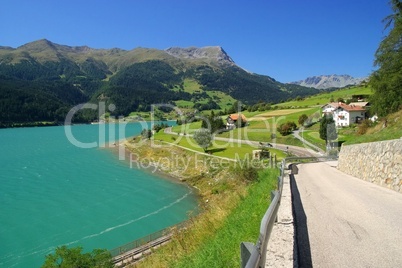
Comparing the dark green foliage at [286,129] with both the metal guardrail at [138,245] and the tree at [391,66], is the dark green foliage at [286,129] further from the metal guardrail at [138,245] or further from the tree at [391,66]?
the metal guardrail at [138,245]

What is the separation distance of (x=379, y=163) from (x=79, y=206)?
135 ft

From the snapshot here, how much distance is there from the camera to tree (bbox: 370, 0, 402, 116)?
102 ft

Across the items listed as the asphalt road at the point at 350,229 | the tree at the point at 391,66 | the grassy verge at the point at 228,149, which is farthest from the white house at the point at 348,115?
the asphalt road at the point at 350,229

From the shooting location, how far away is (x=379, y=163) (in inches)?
649

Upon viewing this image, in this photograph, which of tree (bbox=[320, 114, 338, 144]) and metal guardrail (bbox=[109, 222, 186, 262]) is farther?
tree (bbox=[320, 114, 338, 144])

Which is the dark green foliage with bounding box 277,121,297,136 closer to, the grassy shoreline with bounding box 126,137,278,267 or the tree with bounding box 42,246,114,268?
the grassy shoreline with bounding box 126,137,278,267

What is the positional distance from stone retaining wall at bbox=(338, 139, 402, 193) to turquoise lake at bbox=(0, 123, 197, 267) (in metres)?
23.8

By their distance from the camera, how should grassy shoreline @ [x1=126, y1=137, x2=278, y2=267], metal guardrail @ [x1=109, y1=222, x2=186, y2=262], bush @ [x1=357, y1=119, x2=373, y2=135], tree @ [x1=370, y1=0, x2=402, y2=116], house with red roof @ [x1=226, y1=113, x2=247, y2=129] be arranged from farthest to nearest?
house with red roof @ [x1=226, y1=113, x2=247, y2=129], bush @ [x1=357, y1=119, x2=373, y2=135], tree @ [x1=370, y1=0, x2=402, y2=116], metal guardrail @ [x1=109, y1=222, x2=186, y2=262], grassy shoreline @ [x1=126, y1=137, x2=278, y2=267]

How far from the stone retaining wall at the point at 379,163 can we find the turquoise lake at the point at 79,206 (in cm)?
2377

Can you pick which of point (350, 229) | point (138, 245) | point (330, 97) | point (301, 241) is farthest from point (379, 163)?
point (330, 97)

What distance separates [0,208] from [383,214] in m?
50.6

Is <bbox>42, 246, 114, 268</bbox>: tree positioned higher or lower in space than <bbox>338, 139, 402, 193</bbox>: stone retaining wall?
A: lower

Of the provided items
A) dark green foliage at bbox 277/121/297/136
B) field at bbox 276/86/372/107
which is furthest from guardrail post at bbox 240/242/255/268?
field at bbox 276/86/372/107

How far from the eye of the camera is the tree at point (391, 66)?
31016mm
